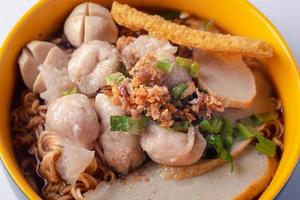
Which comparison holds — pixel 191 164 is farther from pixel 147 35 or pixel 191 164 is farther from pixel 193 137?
pixel 147 35

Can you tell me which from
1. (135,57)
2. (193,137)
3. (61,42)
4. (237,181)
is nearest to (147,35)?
(135,57)

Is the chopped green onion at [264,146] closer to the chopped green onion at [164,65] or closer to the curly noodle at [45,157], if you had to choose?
the chopped green onion at [164,65]

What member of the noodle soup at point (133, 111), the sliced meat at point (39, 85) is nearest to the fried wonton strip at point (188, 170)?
the noodle soup at point (133, 111)

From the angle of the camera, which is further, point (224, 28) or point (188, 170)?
point (224, 28)

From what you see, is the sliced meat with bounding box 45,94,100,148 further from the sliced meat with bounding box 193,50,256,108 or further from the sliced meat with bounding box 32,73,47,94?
the sliced meat with bounding box 193,50,256,108

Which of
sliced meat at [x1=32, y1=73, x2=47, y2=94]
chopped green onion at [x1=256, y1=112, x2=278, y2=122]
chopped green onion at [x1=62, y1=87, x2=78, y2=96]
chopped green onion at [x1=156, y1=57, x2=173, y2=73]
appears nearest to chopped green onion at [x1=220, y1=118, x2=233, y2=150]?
chopped green onion at [x1=256, y1=112, x2=278, y2=122]

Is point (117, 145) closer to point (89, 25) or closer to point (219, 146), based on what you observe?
point (219, 146)

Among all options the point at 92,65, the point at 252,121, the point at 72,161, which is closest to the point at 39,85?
the point at 92,65
